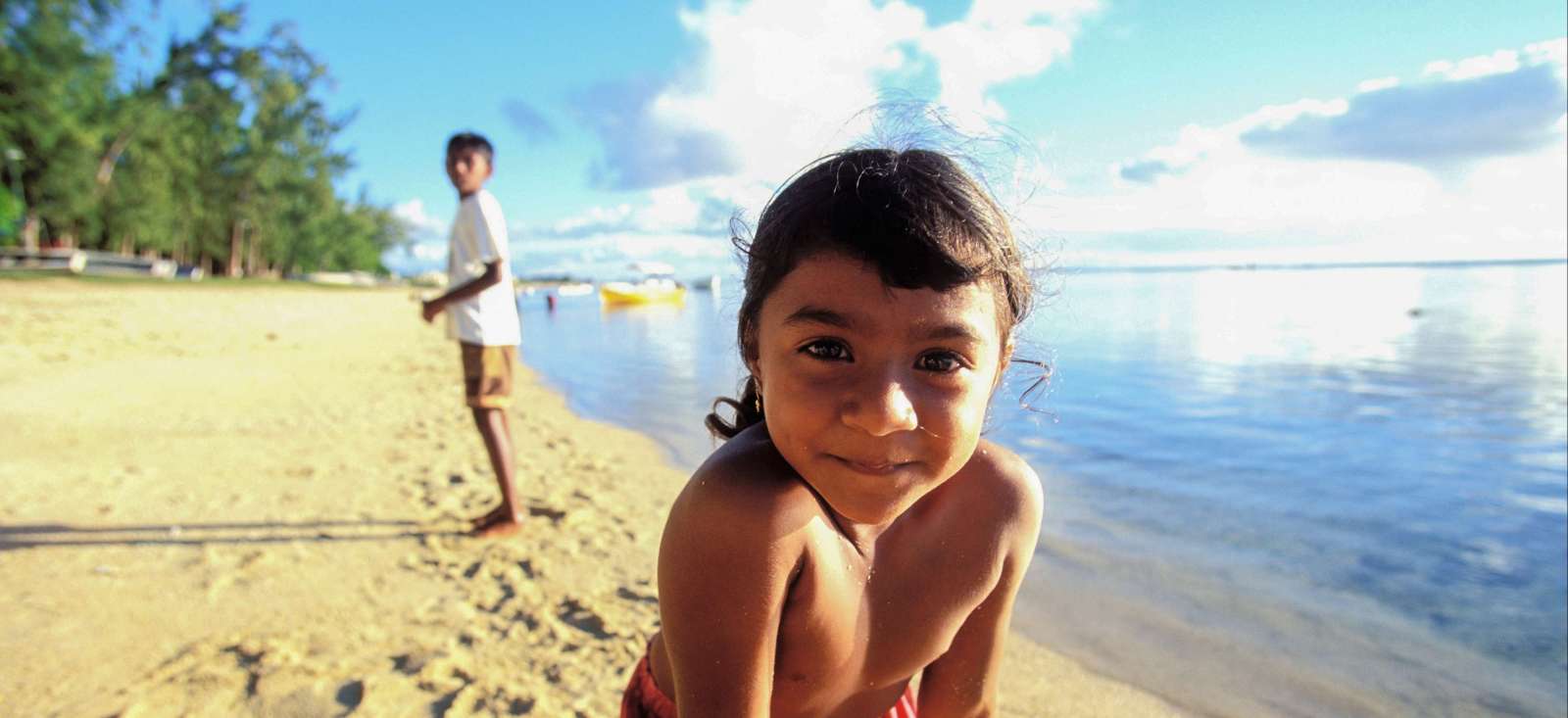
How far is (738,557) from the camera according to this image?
1.02 meters

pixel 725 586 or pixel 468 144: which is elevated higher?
pixel 468 144

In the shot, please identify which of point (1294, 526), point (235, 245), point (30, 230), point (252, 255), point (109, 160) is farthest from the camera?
point (252, 255)

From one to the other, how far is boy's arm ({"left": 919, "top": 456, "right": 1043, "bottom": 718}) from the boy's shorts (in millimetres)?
2771

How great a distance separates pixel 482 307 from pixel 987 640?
3.02 metres

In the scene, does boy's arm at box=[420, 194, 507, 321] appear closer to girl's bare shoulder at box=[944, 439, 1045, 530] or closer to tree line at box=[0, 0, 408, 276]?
girl's bare shoulder at box=[944, 439, 1045, 530]

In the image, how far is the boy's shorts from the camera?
378 cm

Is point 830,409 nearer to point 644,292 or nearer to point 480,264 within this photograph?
point 480,264

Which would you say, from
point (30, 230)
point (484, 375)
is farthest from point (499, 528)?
point (30, 230)

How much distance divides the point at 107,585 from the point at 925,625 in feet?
10.9

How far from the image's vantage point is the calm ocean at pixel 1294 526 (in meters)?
2.88

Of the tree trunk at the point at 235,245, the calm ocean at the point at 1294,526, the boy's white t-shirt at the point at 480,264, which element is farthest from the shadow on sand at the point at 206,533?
the tree trunk at the point at 235,245

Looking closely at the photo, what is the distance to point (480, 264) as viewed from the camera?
3.76m

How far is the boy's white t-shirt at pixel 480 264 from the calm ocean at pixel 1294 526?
1165 millimetres

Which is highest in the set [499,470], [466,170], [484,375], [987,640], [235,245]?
[235,245]
